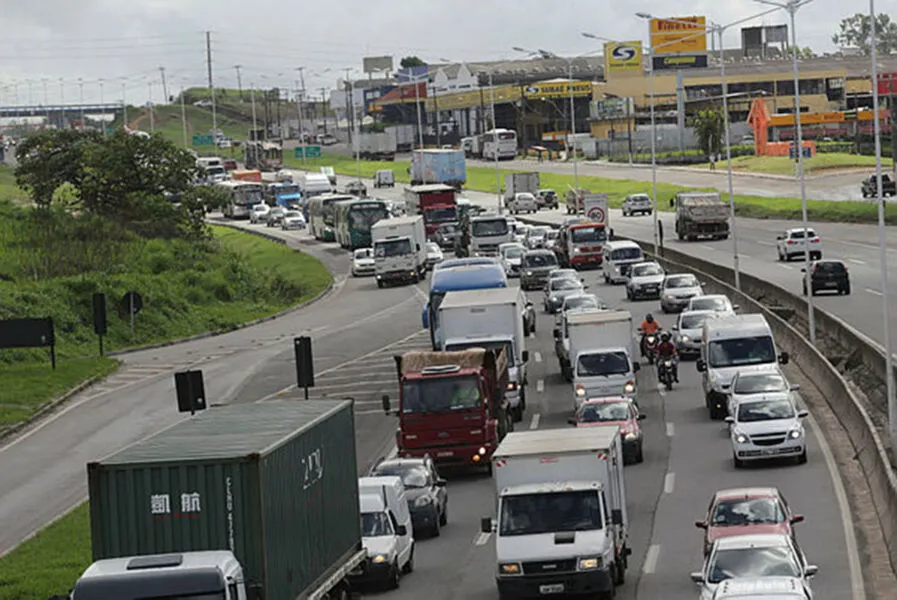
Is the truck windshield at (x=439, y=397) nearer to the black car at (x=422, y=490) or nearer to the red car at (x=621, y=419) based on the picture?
the red car at (x=621, y=419)

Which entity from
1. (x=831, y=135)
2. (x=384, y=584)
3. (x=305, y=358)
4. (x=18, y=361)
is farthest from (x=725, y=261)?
(x=831, y=135)

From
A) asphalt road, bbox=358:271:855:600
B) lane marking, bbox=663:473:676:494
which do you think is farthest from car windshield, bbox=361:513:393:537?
lane marking, bbox=663:473:676:494

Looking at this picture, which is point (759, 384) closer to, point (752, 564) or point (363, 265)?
point (752, 564)

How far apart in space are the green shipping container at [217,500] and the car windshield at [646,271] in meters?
50.9

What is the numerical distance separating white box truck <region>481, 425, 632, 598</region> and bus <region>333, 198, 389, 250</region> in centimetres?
7819

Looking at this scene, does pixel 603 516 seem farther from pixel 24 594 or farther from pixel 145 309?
pixel 145 309

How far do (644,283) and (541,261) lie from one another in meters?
8.38

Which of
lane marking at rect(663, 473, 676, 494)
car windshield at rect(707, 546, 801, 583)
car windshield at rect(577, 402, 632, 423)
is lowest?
lane marking at rect(663, 473, 676, 494)

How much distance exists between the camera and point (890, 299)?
211 ft

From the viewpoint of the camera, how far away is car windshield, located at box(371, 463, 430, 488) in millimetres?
33094

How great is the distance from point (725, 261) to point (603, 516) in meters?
58.2

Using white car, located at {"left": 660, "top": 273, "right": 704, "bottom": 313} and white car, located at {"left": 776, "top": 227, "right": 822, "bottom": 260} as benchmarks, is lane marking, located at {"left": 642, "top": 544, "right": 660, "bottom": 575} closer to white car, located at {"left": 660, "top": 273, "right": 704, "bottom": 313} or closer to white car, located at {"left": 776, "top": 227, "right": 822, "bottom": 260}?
white car, located at {"left": 660, "top": 273, "right": 704, "bottom": 313}

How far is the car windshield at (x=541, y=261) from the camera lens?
78.1 meters

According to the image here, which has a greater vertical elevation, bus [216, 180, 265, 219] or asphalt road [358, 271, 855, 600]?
bus [216, 180, 265, 219]
